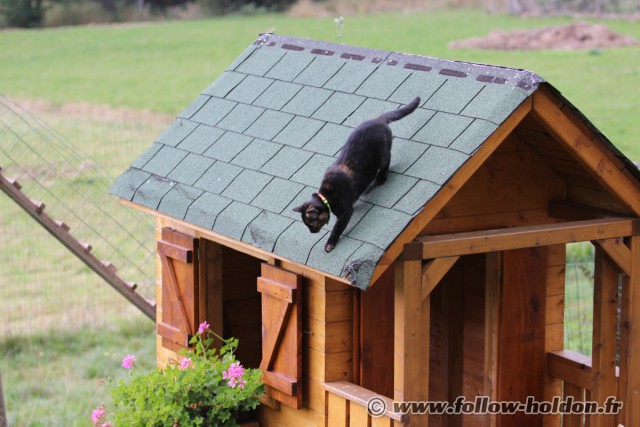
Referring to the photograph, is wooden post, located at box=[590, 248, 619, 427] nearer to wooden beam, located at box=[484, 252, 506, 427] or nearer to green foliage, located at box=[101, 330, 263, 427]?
wooden beam, located at box=[484, 252, 506, 427]

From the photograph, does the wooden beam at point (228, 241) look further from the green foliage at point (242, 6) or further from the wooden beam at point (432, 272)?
the green foliage at point (242, 6)

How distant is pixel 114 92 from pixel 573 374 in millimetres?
20928

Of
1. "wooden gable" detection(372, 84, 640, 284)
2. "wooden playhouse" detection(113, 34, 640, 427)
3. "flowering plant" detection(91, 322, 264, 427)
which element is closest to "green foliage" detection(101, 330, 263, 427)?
"flowering plant" detection(91, 322, 264, 427)

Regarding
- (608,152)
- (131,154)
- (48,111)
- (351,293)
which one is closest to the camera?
(608,152)

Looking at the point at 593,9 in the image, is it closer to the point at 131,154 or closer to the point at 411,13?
the point at 411,13

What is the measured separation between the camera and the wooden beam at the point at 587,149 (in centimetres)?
661

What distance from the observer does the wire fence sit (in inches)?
635

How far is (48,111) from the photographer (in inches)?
990

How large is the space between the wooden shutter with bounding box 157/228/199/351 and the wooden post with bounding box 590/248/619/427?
9.57 ft

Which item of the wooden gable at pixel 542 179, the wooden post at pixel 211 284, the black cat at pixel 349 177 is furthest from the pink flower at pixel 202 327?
the wooden gable at pixel 542 179

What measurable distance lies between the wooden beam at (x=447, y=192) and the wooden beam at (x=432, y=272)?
8.7 inches

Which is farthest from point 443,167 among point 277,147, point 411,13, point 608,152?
point 411,13

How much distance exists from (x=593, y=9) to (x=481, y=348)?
2985 cm

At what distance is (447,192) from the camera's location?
641 cm
